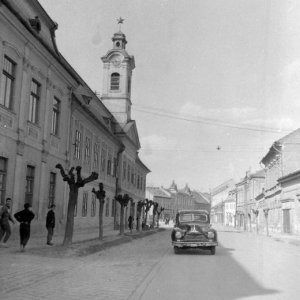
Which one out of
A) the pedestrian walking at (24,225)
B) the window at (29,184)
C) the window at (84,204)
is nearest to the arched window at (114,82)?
the window at (84,204)

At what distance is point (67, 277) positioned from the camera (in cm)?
A: 973

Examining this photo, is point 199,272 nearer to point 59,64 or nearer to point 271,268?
point 271,268

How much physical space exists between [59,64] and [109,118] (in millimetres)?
19162

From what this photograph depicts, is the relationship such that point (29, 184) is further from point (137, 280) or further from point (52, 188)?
point (137, 280)

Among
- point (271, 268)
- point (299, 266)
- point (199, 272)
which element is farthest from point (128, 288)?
point (299, 266)

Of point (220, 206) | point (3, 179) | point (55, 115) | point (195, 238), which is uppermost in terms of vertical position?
point (55, 115)

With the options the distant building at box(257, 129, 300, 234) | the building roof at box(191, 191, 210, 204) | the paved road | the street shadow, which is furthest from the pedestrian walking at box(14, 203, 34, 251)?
the building roof at box(191, 191, 210, 204)

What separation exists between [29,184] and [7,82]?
4.87 m

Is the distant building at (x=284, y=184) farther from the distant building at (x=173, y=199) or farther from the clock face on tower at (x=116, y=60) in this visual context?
the distant building at (x=173, y=199)

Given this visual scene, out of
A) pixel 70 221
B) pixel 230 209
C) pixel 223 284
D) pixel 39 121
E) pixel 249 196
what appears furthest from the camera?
pixel 230 209

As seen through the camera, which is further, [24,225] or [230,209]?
[230,209]

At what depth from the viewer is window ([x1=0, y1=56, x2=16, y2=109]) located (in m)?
16.8

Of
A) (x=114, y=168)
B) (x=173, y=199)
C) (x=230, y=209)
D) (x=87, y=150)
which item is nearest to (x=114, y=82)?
(x=114, y=168)

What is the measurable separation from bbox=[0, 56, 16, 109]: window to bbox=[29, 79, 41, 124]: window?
2.08 meters
